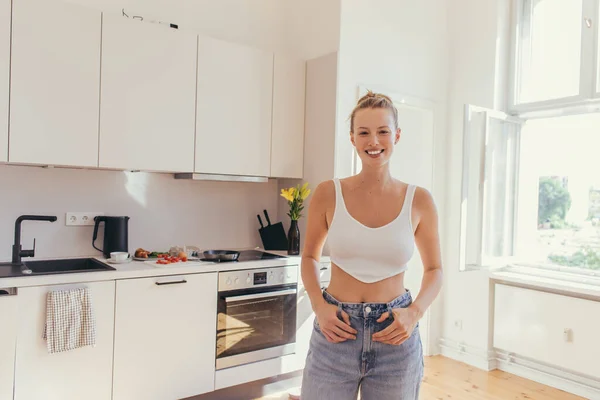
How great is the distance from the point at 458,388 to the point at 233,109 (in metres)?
2.38

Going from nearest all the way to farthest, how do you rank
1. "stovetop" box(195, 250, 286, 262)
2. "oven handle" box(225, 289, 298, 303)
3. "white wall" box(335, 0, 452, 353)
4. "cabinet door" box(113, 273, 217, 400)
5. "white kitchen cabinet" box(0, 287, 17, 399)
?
"white kitchen cabinet" box(0, 287, 17, 399)
"cabinet door" box(113, 273, 217, 400)
"oven handle" box(225, 289, 298, 303)
"stovetop" box(195, 250, 286, 262)
"white wall" box(335, 0, 452, 353)

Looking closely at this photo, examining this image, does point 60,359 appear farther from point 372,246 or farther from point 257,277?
point 372,246

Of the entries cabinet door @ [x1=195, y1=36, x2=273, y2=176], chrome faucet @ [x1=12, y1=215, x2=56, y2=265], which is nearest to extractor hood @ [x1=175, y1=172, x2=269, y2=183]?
cabinet door @ [x1=195, y1=36, x2=273, y2=176]

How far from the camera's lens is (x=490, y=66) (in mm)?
3656

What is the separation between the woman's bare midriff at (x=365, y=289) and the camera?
1324mm

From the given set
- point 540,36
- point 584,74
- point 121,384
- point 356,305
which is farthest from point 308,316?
point 540,36

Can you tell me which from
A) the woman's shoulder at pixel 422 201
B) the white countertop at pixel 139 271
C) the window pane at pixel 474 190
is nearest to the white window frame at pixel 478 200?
the window pane at pixel 474 190

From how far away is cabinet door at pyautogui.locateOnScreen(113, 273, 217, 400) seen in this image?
2.38m

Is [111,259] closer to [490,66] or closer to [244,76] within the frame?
[244,76]

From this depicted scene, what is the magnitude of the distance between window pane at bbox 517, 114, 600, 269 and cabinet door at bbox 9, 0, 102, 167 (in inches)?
122

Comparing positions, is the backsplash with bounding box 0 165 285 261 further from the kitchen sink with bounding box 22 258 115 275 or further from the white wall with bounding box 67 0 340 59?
the white wall with bounding box 67 0 340 59

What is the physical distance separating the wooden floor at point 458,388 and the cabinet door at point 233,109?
4.44ft

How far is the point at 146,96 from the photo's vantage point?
2.69 meters

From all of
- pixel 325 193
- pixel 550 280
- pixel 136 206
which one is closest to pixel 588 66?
pixel 550 280
